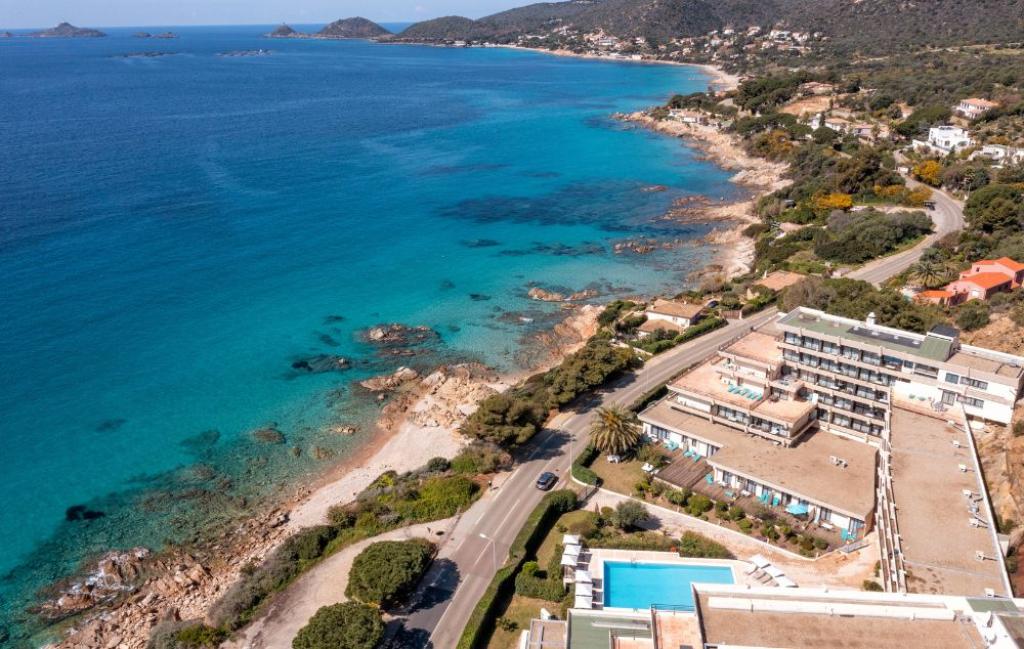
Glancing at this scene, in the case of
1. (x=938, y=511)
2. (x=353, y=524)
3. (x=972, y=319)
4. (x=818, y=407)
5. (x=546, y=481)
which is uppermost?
(x=972, y=319)

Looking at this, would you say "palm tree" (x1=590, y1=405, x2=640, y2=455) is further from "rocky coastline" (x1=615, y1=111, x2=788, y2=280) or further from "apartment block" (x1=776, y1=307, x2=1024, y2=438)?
"rocky coastline" (x1=615, y1=111, x2=788, y2=280)

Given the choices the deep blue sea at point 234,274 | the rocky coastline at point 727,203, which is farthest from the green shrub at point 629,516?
the rocky coastline at point 727,203

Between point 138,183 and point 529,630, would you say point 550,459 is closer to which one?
point 529,630

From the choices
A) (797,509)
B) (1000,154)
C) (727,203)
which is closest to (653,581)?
(797,509)

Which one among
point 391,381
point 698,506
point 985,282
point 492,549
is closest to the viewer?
point 492,549

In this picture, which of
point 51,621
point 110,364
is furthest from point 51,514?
point 110,364

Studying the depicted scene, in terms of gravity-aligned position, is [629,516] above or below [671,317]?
below

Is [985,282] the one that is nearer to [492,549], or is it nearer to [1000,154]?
[492,549]
